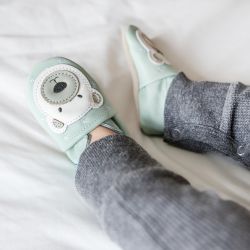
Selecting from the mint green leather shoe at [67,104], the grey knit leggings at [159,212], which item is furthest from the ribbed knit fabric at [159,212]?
the mint green leather shoe at [67,104]

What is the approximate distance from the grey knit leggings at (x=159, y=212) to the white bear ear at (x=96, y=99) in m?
0.14

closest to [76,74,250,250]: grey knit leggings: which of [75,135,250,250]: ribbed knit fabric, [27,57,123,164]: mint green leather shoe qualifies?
[75,135,250,250]: ribbed knit fabric

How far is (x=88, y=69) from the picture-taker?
2.45 feet

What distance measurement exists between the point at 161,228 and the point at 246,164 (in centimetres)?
22

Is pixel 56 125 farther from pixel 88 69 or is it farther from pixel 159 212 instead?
pixel 159 212

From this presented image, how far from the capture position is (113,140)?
1.98ft

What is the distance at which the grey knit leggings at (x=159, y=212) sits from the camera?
46 cm

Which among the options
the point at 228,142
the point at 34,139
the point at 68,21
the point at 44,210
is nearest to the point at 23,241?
the point at 44,210

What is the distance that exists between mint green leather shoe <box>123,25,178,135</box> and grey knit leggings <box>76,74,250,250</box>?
0.15 meters

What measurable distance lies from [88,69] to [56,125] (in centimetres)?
13

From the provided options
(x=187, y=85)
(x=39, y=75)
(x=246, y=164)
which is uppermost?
(x=39, y=75)

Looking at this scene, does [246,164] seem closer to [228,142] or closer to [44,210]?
[228,142]

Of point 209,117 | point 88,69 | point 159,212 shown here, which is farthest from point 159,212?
point 88,69

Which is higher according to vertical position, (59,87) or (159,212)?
(59,87)
